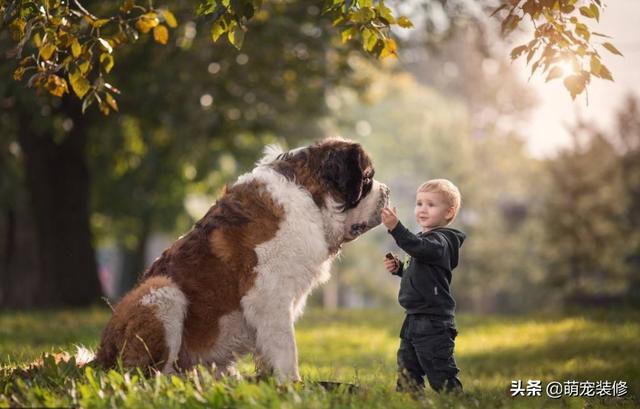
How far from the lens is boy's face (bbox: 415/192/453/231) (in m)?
5.94

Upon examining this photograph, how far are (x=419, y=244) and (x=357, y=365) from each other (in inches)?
147

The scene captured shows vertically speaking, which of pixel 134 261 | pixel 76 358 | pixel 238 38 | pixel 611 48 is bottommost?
pixel 76 358

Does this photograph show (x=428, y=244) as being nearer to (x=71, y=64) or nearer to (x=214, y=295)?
(x=214, y=295)

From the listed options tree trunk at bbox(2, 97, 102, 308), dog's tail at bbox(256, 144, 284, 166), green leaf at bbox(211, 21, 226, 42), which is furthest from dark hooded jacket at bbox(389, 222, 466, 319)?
tree trunk at bbox(2, 97, 102, 308)

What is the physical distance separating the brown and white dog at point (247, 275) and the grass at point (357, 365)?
0.88ft

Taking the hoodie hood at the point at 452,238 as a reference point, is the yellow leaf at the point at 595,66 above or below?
A: above

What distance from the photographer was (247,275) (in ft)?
18.4

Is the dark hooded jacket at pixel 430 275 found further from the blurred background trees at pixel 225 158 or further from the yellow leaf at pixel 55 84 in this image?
the blurred background trees at pixel 225 158

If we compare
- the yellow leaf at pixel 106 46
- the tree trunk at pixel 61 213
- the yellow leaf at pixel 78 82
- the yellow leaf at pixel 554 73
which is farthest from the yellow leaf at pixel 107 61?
the tree trunk at pixel 61 213

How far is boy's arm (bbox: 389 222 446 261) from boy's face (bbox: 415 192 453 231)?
0.16 meters

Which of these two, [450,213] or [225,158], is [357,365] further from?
[225,158]

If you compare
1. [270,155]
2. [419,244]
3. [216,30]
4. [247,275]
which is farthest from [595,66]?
[247,275]

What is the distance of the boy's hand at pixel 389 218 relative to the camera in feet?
18.5

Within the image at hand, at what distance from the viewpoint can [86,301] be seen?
1575cm
